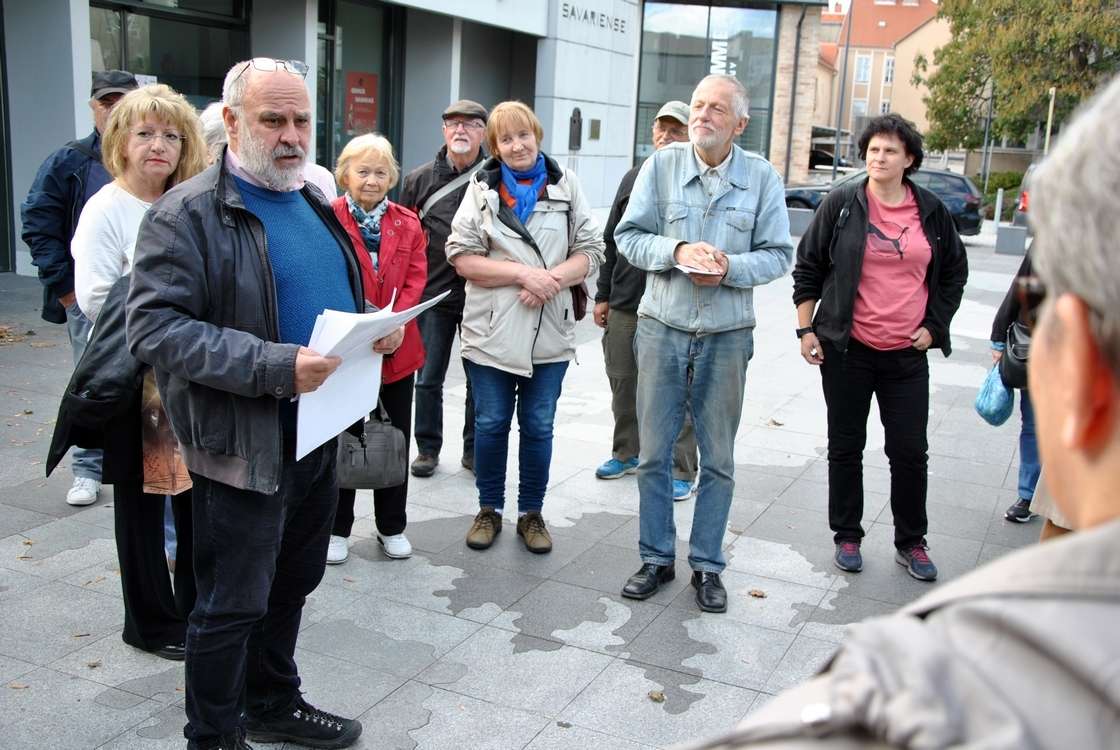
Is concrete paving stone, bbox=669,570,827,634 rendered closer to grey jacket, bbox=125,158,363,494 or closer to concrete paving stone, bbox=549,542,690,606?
concrete paving stone, bbox=549,542,690,606

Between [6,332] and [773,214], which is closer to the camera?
[773,214]

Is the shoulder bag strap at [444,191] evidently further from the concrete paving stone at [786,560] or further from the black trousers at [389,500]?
the concrete paving stone at [786,560]

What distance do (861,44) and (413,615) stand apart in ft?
338

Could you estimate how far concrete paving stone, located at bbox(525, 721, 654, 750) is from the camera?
142 inches

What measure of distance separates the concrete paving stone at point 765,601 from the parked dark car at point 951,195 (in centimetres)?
1928

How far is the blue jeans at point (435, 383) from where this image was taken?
20.6 ft

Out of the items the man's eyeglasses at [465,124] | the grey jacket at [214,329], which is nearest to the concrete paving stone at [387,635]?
the grey jacket at [214,329]

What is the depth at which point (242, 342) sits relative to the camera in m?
2.94

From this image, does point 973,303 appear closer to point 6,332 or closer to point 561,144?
point 561,144

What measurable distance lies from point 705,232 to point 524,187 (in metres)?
0.98

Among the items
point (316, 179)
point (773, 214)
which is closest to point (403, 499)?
point (316, 179)

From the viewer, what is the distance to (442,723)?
12.2 feet

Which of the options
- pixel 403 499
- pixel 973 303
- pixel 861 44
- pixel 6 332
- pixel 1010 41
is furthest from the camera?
pixel 861 44

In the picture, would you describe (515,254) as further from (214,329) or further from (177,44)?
(177,44)
